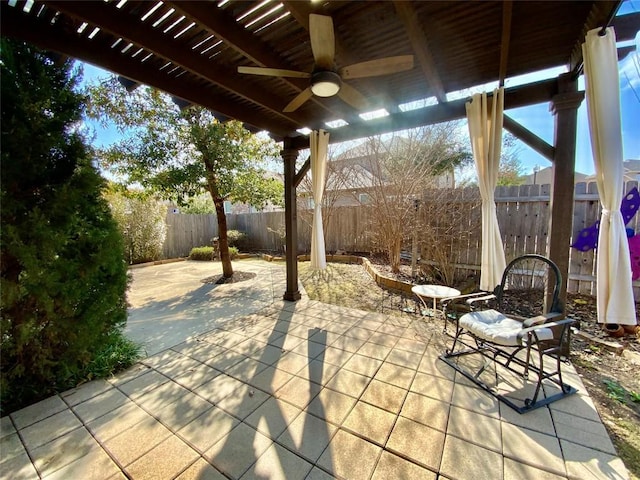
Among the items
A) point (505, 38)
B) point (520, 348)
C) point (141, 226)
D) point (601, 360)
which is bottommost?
point (601, 360)

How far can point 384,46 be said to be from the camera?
2.34 meters

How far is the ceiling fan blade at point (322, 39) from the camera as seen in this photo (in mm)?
1736

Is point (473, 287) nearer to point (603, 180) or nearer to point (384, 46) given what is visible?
point (603, 180)

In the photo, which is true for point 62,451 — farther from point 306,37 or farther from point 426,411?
point 306,37

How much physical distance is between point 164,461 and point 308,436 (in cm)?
79

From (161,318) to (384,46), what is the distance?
13.6 feet

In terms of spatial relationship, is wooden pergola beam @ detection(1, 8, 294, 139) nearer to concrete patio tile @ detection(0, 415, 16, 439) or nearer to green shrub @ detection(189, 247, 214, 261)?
concrete patio tile @ detection(0, 415, 16, 439)

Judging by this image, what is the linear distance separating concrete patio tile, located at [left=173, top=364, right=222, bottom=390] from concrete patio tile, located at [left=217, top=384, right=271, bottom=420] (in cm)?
33

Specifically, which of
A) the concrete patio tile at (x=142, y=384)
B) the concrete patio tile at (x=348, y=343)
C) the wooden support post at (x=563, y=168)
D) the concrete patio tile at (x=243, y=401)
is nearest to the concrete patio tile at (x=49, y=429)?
the concrete patio tile at (x=142, y=384)

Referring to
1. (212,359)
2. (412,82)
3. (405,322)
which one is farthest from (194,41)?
(405,322)

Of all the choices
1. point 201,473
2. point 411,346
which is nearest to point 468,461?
point 411,346

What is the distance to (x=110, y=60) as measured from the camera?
236 centimetres

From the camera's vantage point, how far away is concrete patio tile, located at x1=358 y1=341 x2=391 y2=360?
2.49 metres

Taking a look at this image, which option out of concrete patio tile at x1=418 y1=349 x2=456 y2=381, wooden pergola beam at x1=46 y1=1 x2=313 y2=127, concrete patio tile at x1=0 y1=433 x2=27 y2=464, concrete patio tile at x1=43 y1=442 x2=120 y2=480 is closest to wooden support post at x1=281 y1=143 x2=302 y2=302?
wooden pergola beam at x1=46 y1=1 x2=313 y2=127
